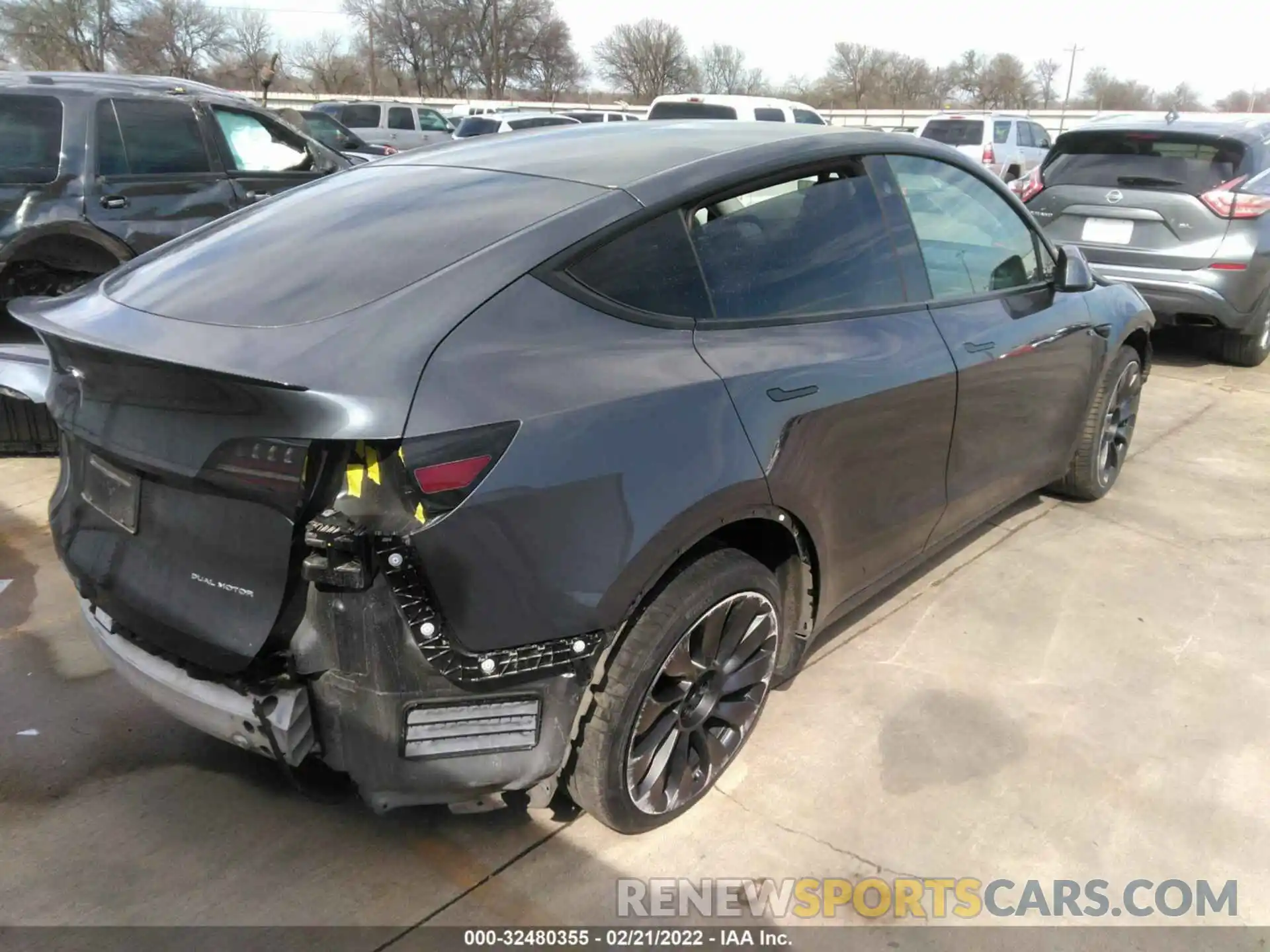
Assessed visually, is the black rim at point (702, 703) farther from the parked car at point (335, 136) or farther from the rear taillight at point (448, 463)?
the parked car at point (335, 136)

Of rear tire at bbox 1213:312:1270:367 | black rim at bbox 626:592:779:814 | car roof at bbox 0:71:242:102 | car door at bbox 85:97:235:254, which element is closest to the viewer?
black rim at bbox 626:592:779:814

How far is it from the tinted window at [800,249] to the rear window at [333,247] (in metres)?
0.39

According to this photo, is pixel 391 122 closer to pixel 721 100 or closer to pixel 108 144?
pixel 721 100

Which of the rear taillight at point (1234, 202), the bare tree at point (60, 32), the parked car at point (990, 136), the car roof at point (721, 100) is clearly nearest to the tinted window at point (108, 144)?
the rear taillight at point (1234, 202)

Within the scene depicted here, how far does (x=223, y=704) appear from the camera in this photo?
6.71 feet

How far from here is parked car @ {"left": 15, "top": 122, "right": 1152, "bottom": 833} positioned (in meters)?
1.87

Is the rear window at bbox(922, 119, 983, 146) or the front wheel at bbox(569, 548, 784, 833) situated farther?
the rear window at bbox(922, 119, 983, 146)

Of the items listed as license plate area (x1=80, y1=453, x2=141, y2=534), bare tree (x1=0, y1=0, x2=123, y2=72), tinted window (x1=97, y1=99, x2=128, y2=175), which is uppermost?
bare tree (x1=0, y1=0, x2=123, y2=72)

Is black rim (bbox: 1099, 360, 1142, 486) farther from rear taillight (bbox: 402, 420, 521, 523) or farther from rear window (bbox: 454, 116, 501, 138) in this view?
rear window (bbox: 454, 116, 501, 138)

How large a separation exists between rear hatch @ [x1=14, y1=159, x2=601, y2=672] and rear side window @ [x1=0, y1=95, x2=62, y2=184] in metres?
3.47

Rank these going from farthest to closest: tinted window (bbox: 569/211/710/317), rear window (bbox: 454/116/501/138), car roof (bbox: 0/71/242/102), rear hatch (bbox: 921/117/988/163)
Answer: rear window (bbox: 454/116/501/138)
rear hatch (bbox: 921/117/988/163)
car roof (bbox: 0/71/242/102)
tinted window (bbox: 569/211/710/317)

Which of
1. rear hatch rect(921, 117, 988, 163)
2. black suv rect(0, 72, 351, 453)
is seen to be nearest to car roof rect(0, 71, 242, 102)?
black suv rect(0, 72, 351, 453)

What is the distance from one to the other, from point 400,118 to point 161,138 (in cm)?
1712

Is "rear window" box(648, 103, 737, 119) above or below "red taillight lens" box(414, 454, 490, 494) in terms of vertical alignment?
above
